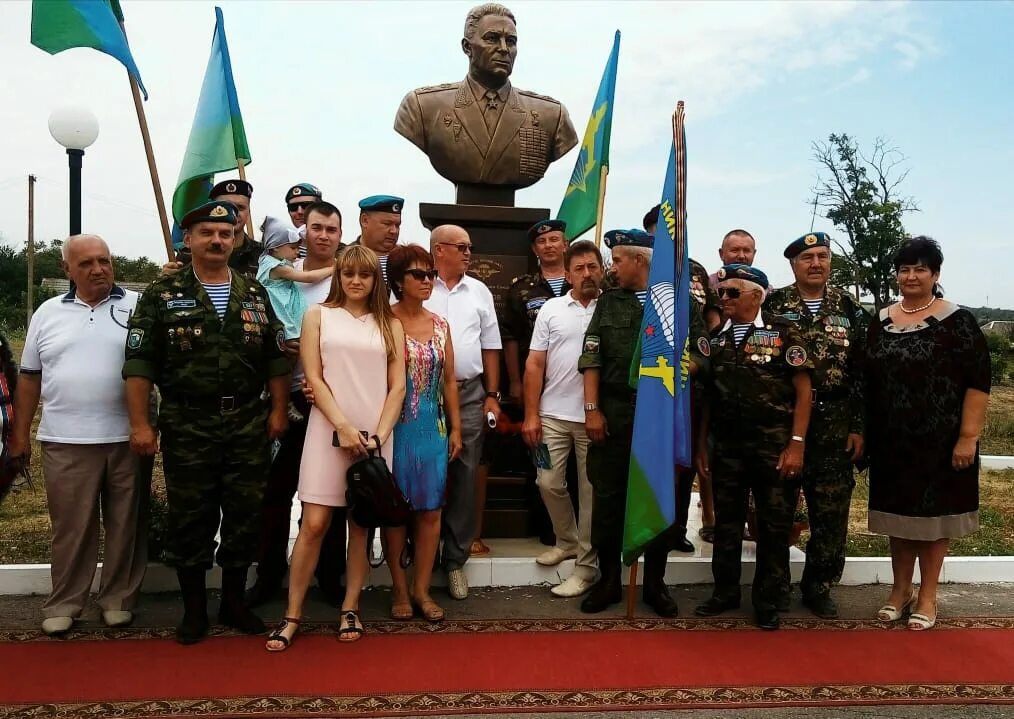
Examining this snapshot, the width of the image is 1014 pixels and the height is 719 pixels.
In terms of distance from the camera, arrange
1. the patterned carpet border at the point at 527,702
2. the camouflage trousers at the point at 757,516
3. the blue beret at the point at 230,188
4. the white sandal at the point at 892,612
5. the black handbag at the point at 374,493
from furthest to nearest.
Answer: the blue beret at the point at 230,188
the white sandal at the point at 892,612
the camouflage trousers at the point at 757,516
the black handbag at the point at 374,493
the patterned carpet border at the point at 527,702

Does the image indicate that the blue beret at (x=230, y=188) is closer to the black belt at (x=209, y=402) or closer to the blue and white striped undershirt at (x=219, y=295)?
the blue and white striped undershirt at (x=219, y=295)

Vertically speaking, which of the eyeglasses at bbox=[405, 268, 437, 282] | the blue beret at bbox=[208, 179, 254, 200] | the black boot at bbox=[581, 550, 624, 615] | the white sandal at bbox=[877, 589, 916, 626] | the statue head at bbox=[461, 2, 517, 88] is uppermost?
the statue head at bbox=[461, 2, 517, 88]

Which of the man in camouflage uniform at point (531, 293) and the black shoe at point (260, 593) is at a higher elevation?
the man in camouflage uniform at point (531, 293)

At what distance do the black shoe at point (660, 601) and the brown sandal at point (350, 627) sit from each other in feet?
4.27

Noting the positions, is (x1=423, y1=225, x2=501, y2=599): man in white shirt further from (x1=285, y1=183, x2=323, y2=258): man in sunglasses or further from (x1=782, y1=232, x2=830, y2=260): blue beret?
(x1=782, y1=232, x2=830, y2=260): blue beret

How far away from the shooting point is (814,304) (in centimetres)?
369

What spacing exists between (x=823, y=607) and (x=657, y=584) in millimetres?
765

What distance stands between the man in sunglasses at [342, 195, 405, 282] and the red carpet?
5.55 feet

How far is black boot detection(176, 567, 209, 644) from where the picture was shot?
10.7ft

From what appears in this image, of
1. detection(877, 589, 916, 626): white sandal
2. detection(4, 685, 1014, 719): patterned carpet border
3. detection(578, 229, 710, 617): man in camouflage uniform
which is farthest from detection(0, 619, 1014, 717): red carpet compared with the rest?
detection(578, 229, 710, 617): man in camouflage uniform

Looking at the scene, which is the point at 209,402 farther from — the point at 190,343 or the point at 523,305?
the point at 523,305

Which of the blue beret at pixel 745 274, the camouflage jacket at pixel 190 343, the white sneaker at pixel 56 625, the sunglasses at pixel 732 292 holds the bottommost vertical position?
the white sneaker at pixel 56 625

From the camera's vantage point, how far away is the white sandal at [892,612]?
3.70 m

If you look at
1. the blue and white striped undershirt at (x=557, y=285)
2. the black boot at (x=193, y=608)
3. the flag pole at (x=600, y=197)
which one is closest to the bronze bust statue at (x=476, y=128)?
the flag pole at (x=600, y=197)
